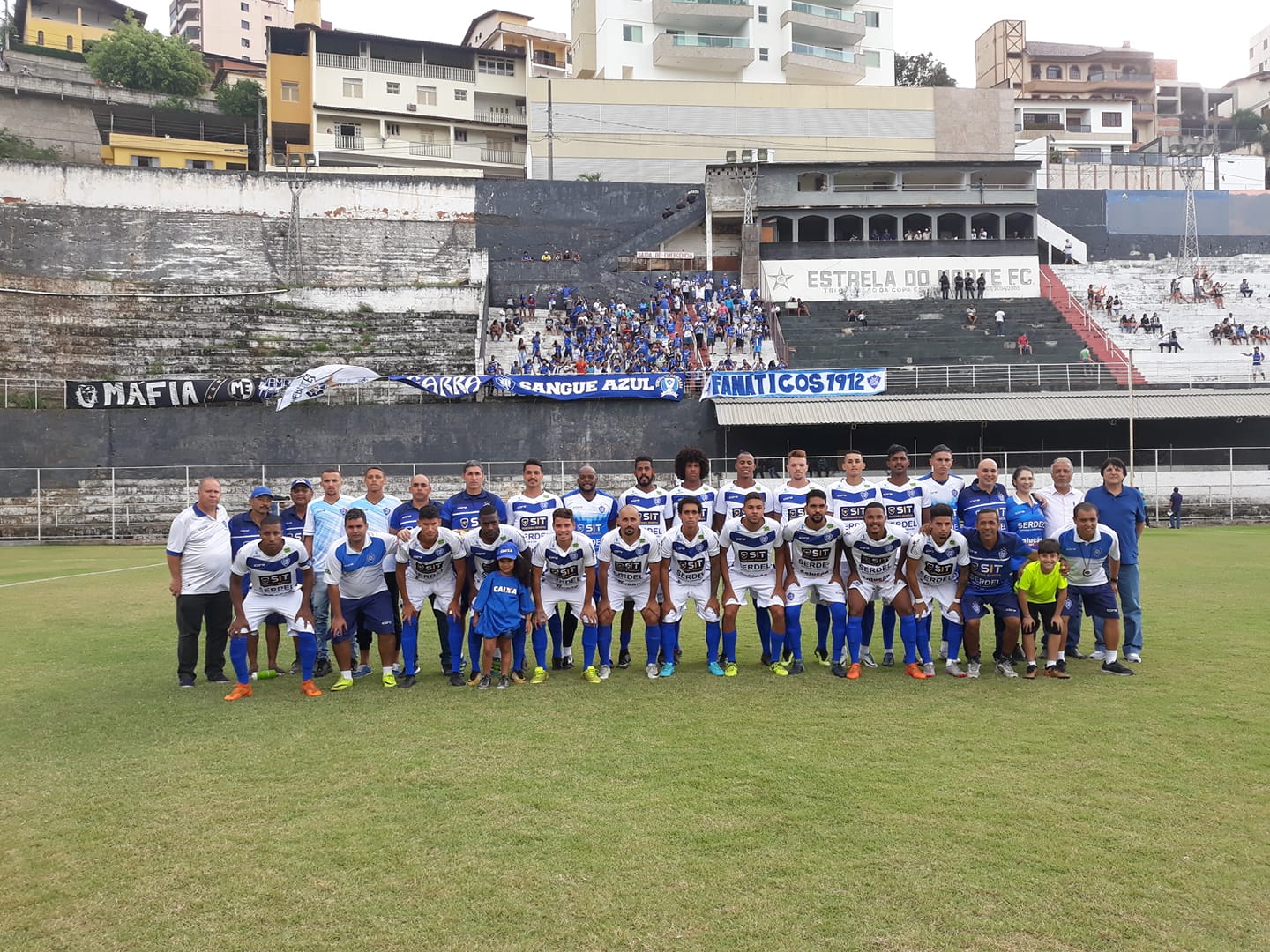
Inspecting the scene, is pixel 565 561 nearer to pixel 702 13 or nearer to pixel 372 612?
pixel 372 612

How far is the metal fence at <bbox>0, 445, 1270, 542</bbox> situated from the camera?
29297mm

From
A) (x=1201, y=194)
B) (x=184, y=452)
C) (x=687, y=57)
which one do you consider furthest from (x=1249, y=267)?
(x=184, y=452)

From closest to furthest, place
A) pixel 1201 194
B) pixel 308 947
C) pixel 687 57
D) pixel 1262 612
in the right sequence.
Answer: pixel 308 947 < pixel 1262 612 < pixel 1201 194 < pixel 687 57

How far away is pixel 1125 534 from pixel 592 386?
23.1 meters

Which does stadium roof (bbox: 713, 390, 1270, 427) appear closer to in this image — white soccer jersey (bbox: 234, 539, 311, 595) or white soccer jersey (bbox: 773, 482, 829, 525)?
white soccer jersey (bbox: 773, 482, 829, 525)

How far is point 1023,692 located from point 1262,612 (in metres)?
5.88

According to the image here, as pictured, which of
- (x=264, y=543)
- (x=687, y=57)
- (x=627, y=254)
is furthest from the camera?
(x=687, y=57)

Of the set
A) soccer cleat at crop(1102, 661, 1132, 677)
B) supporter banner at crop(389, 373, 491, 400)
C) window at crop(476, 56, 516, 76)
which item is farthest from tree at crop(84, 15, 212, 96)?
soccer cleat at crop(1102, 661, 1132, 677)

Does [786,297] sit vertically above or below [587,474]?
above

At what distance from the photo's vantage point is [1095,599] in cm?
971

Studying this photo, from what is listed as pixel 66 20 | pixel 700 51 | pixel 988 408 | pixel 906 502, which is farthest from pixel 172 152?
pixel 906 502

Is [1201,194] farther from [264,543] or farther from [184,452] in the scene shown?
[264,543]

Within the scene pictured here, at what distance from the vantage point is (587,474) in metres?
9.90

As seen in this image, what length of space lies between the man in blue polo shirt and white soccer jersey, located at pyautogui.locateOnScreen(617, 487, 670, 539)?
4.06 meters
